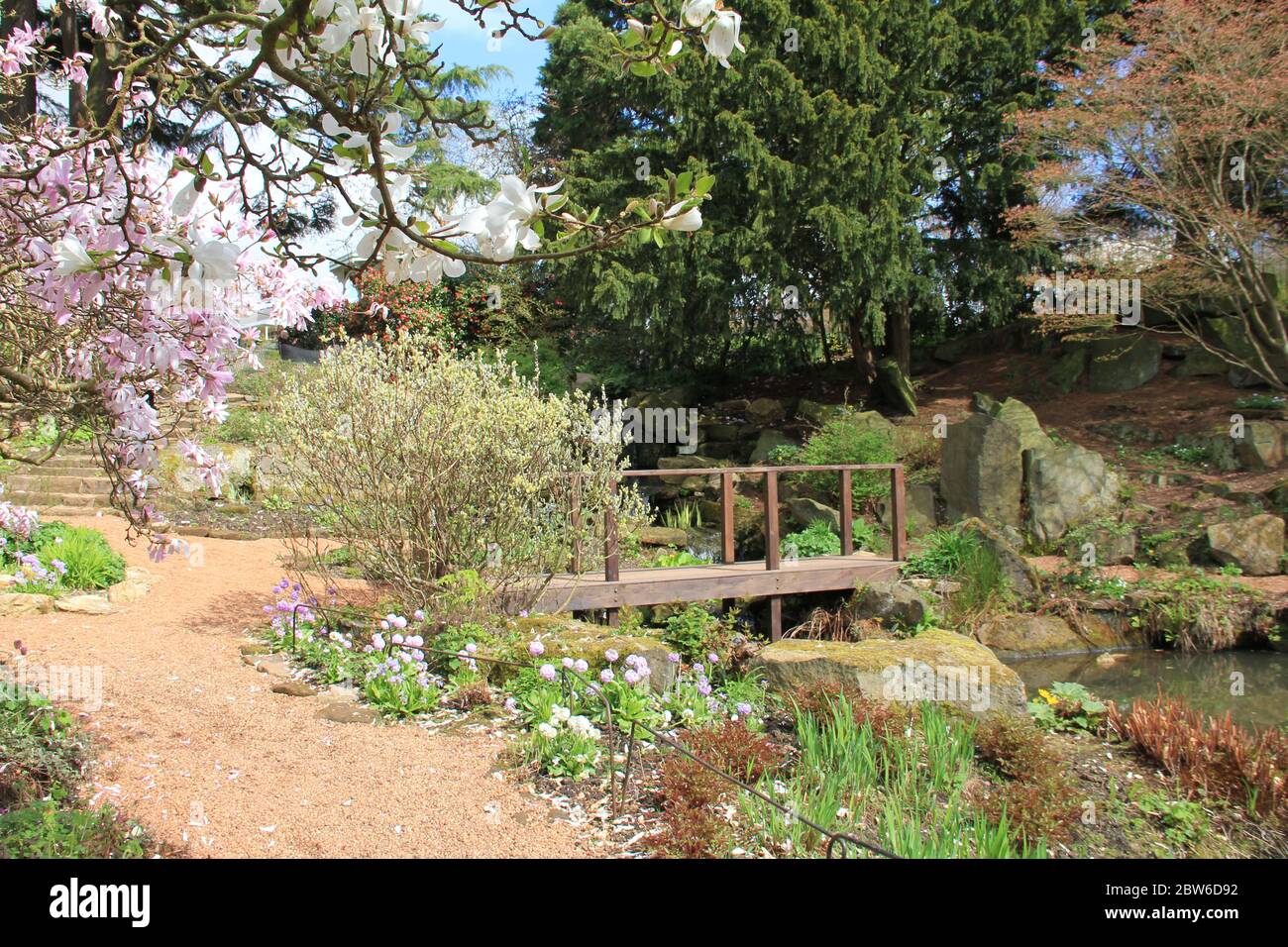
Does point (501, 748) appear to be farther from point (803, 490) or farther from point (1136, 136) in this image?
point (1136, 136)

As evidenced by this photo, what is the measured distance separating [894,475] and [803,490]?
2.47m

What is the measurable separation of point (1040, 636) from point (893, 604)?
180cm

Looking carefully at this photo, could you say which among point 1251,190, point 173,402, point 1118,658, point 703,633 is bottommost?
point 1118,658

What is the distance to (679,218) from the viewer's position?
157 centimetres

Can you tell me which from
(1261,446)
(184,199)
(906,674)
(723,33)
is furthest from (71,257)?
(1261,446)

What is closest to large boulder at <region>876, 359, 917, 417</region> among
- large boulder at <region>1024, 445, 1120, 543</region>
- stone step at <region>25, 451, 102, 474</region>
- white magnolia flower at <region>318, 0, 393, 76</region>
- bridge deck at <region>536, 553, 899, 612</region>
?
large boulder at <region>1024, 445, 1120, 543</region>

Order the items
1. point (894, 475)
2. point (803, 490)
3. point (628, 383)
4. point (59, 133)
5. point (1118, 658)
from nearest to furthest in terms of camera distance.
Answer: point (59, 133) → point (1118, 658) → point (894, 475) → point (803, 490) → point (628, 383)

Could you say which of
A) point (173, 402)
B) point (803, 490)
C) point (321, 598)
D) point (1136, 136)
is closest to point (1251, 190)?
point (1136, 136)

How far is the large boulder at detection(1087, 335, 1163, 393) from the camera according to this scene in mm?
13039

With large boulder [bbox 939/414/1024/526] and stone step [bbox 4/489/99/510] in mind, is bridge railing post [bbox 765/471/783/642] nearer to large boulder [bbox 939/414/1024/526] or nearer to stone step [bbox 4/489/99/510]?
large boulder [bbox 939/414/1024/526]

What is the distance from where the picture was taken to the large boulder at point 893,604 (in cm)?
706

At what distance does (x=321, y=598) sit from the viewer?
250 inches

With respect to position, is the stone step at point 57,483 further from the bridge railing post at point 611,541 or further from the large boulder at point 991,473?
the large boulder at point 991,473

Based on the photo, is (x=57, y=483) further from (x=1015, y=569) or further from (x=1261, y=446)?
(x=1261, y=446)
